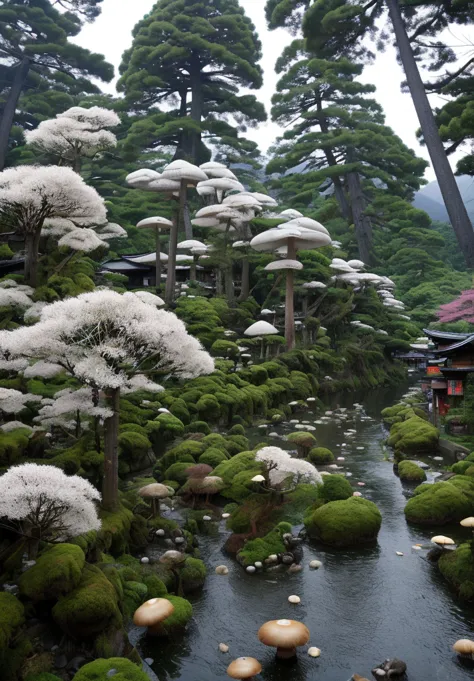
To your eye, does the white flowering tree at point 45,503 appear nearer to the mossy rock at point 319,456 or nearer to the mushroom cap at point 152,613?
the mushroom cap at point 152,613

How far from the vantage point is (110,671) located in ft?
17.6

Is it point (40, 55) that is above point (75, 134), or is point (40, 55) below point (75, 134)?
above

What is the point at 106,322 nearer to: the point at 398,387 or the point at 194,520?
the point at 194,520

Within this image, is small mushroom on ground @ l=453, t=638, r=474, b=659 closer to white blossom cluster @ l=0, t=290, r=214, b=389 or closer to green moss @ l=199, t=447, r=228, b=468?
white blossom cluster @ l=0, t=290, r=214, b=389

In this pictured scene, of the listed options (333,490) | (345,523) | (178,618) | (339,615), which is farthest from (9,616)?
(333,490)

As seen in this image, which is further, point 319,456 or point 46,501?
point 319,456

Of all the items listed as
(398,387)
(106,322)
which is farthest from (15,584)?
(398,387)

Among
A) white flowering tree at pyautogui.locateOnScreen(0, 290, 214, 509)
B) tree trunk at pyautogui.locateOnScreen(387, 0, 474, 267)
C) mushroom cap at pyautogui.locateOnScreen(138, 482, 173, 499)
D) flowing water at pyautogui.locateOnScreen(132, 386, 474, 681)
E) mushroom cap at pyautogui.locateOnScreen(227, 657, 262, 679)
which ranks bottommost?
flowing water at pyautogui.locateOnScreen(132, 386, 474, 681)

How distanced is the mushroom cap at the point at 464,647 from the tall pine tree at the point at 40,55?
3826 centimetres

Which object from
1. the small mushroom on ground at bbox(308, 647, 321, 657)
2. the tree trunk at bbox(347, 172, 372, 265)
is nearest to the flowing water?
the small mushroom on ground at bbox(308, 647, 321, 657)

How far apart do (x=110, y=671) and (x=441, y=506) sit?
7643 millimetres

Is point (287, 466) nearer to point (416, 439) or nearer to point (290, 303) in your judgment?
point (416, 439)

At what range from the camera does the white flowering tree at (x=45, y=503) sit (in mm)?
5973

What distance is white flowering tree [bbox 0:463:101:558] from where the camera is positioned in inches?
235
